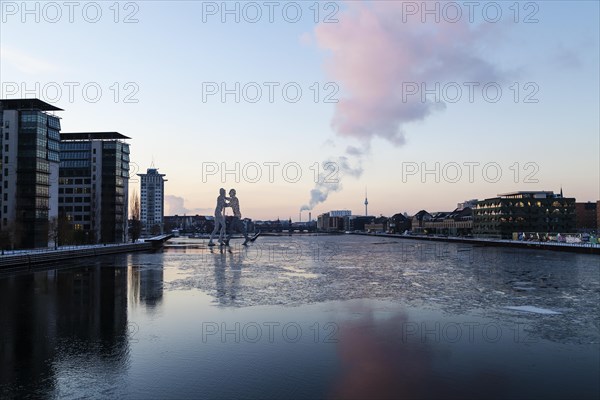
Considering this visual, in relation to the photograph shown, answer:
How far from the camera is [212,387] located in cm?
1602

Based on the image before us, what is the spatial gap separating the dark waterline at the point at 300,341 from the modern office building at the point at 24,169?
158 feet

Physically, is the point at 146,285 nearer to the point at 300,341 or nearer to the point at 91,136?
the point at 300,341

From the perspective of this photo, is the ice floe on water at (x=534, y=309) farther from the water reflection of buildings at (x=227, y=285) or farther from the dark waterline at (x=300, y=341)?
the water reflection of buildings at (x=227, y=285)

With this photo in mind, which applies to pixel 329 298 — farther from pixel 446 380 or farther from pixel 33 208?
pixel 33 208

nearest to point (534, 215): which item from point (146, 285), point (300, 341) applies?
point (146, 285)

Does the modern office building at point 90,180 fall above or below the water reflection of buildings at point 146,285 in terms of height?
above

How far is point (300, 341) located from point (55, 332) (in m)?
12.5

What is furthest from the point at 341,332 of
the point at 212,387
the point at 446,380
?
the point at 212,387

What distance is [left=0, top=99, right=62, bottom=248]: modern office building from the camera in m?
83.8

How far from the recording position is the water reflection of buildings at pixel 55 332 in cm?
1683

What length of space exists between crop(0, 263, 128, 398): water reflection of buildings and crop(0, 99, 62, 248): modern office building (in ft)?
150

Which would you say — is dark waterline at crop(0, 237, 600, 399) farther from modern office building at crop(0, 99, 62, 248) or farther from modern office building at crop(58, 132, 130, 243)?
modern office building at crop(58, 132, 130, 243)

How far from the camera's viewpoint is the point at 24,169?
8475 centimetres

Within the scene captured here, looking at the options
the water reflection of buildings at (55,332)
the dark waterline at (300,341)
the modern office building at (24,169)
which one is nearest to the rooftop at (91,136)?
the modern office building at (24,169)
